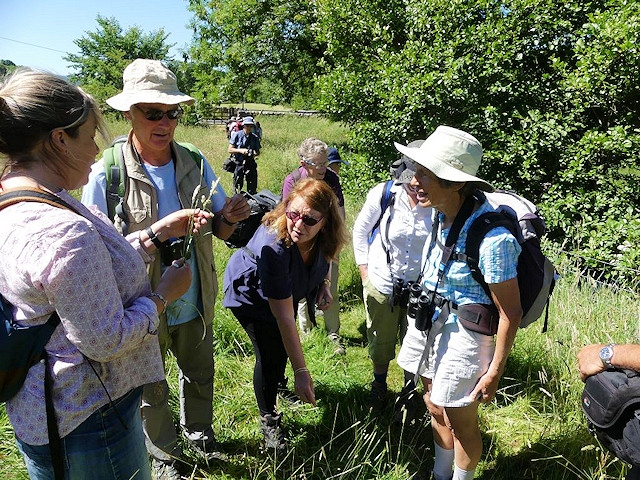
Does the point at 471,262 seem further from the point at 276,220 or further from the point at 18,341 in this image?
the point at 18,341

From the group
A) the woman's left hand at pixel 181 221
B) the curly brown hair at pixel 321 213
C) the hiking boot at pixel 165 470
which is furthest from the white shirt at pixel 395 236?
the hiking boot at pixel 165 470

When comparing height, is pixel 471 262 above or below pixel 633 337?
above

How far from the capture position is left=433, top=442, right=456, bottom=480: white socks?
2.42 meters

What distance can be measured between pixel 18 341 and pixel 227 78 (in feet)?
46.8

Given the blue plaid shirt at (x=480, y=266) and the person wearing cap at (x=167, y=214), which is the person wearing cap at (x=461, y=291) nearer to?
the blue plaid shirt at (x=480, y=266)

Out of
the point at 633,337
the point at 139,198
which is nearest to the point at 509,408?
the point at 633,337

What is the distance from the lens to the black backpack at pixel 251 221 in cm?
261

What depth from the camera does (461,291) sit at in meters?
2.10

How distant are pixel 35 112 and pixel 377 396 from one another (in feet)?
9.16

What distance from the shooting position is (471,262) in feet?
6.56

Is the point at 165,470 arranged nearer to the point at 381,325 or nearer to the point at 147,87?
the point at 381,325

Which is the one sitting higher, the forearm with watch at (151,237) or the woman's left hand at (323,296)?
the forearm with watch at (151,237)

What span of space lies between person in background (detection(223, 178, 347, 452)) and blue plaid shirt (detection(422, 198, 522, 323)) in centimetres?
59

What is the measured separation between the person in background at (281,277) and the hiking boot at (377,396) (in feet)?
2.58
